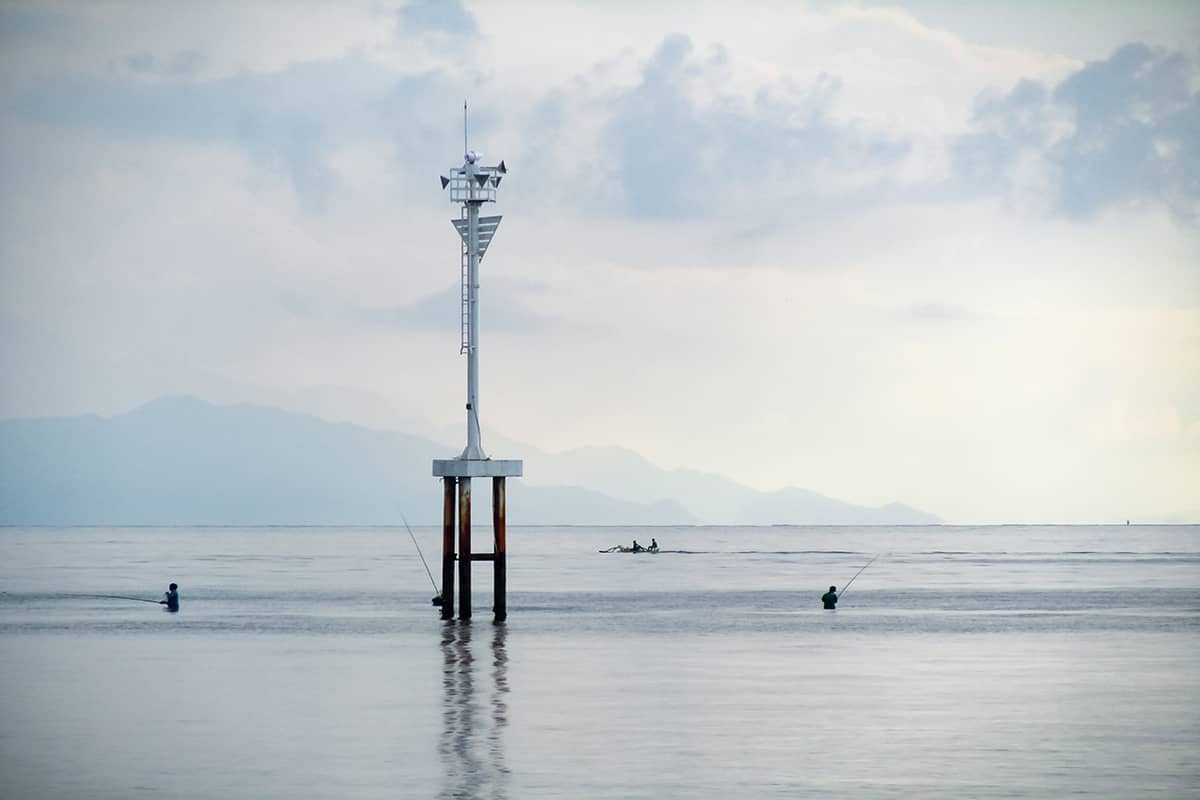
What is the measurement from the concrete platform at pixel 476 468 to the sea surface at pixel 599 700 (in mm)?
5300

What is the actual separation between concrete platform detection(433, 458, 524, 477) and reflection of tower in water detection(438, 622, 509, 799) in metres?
5.28

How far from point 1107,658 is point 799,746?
69.6ft

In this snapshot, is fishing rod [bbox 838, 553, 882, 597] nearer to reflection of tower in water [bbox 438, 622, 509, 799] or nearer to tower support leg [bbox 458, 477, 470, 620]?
tower support leg [bbox 458, 477, 470, 620]

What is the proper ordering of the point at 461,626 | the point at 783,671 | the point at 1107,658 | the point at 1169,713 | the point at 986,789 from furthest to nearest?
the point at 461,626, the point at 1107,658, the point at 783,671, the point at 1169,713, the point at 986,789

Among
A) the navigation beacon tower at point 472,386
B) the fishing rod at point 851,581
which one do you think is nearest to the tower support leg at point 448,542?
the navigation beacon tower at point 472,386

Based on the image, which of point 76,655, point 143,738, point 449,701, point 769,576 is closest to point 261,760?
point 143,738

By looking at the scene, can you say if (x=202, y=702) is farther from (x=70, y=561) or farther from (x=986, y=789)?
(x=70, y=561)

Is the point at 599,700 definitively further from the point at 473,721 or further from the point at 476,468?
the point at 476,468

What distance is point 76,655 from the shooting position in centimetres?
4931

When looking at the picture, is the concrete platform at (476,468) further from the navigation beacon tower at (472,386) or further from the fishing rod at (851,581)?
the fishing rod at (851,581)

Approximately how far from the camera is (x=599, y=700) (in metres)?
38.3

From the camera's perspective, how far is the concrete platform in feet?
174

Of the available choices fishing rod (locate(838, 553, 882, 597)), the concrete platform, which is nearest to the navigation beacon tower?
the concrete platform

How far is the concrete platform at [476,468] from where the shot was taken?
2089 inches
